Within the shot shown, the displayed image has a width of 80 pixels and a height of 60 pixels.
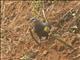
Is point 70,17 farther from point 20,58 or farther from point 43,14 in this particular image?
point 20,58

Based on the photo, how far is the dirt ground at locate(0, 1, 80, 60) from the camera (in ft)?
19.5

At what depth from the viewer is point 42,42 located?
20.7ft

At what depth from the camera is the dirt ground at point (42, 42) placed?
19.5 ft

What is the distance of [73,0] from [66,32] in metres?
0.85

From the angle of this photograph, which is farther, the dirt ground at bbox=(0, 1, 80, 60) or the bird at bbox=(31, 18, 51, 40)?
the bird at bbox=(31, 18, 51, 40)

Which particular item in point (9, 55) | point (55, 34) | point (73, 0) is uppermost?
point (73, 0)

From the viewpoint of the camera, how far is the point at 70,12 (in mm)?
6551

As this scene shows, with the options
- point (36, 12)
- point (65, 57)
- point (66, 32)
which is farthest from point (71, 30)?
point (36, 12)

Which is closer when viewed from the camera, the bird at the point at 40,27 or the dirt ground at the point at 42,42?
the dirt ground at the point at 42,42

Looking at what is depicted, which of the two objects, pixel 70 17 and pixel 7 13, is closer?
pixel 70 17

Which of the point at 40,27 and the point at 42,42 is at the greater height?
the point at 40,27

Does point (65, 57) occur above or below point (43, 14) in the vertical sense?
below

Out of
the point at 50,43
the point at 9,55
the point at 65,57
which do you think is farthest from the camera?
the point at 9,55

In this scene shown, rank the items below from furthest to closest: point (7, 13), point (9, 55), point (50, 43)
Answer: point (7, 13) → point (9, 55) → point (50, 43)
